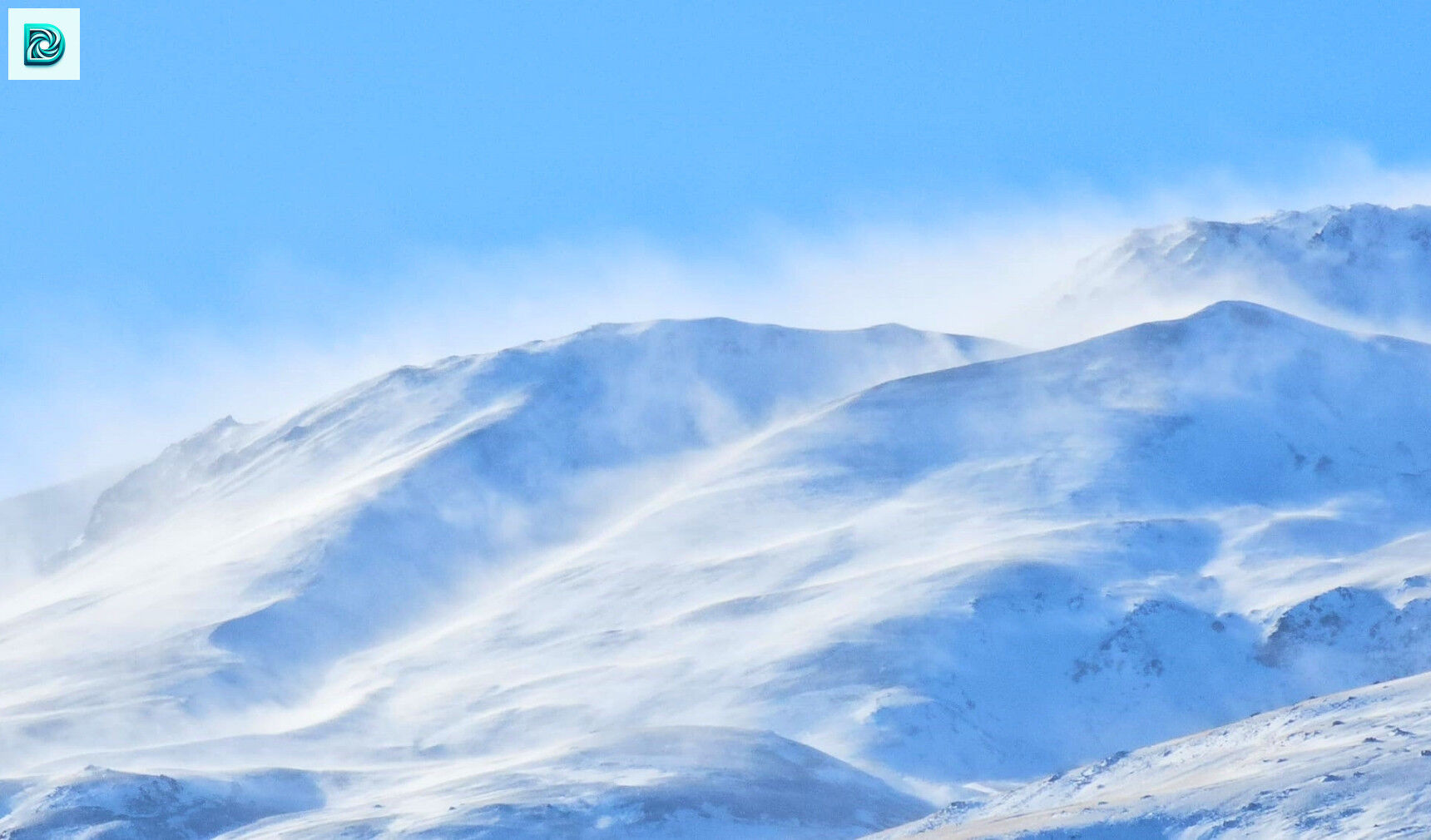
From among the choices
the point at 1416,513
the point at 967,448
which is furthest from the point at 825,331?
the point at 1416,513

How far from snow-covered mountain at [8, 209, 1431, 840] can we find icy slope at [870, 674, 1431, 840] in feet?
1.27

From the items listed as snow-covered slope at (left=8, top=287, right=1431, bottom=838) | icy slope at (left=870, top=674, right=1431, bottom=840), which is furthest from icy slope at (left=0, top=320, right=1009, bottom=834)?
icy slope at (left=870, top=674, right=1431, bottom=840)

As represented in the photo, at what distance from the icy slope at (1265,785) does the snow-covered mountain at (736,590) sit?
1.27ft

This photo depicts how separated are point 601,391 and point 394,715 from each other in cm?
5991

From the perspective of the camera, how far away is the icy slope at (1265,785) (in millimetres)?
51500

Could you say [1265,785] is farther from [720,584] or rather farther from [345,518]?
[345,518]

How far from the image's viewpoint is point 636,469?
164750 millimetres

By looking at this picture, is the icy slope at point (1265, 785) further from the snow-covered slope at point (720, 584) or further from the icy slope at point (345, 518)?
the icy slope at point (345, 518)

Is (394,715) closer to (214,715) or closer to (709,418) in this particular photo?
(214,715)

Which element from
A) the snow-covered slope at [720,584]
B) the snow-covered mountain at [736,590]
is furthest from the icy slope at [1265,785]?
the snow-covered slope at [720,584]

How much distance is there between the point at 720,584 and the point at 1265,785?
80.6 metres

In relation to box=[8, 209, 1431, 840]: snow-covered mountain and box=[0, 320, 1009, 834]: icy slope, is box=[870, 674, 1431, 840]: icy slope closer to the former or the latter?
box=[8, 209, 1431, 840]: snow-covered mountain

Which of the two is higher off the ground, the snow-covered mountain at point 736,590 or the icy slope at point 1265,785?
the snow-covered mountain at point 736,590

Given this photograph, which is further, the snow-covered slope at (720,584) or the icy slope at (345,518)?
the icy slope at (345,518)
